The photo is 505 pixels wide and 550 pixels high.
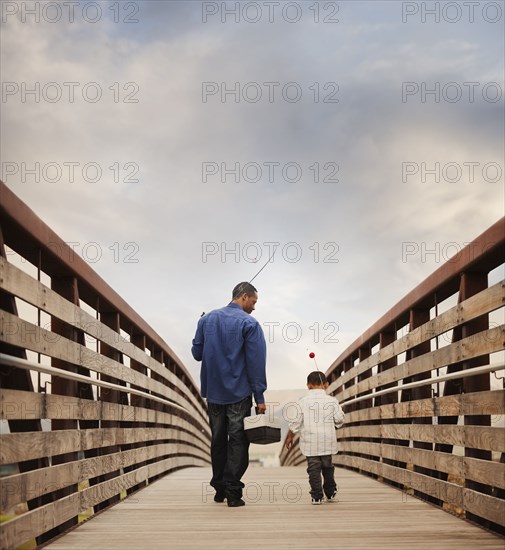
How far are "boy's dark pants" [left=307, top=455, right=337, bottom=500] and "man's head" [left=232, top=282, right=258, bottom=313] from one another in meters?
1.25

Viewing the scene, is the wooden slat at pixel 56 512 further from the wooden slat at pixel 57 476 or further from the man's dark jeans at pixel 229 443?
the man's dark jeans at pixel 229 443

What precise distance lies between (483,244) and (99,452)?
2855 millimetres

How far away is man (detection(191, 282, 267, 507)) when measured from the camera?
6.18m

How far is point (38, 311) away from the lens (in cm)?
397

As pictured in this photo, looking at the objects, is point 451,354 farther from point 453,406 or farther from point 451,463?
point 451,463

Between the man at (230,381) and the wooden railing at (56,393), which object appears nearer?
the wooden railing at (56,393)

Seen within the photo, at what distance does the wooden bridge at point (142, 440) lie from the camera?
12.1 feet

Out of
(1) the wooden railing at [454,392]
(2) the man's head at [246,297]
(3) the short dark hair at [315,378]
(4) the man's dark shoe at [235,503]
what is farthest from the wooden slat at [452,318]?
(4) the man's dark shoe at [235,503]

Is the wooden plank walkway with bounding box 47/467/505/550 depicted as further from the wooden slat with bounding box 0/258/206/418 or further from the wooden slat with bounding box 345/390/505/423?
the wooden slat with bounding box 0/258/206/418

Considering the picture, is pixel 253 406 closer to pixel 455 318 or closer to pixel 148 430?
pixel 148 430

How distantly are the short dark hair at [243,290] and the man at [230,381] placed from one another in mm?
136

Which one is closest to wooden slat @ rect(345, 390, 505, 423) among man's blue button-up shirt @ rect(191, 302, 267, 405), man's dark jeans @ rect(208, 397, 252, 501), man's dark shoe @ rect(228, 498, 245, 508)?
man's blue button-up shirt @ rect(191, 302, 267, 405)

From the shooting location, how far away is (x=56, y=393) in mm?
4508

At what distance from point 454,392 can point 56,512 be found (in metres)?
2.37
